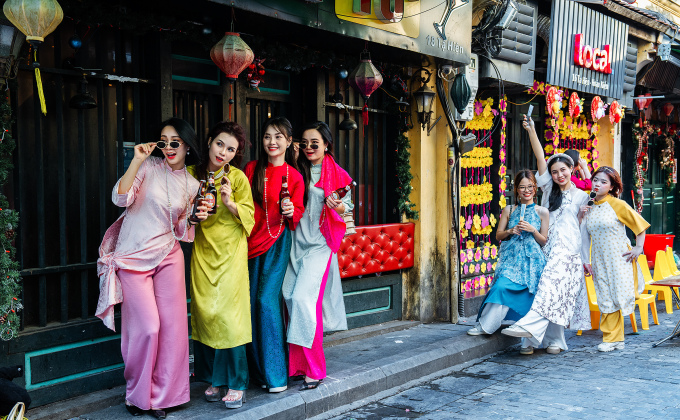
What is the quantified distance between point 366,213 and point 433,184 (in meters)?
0.94

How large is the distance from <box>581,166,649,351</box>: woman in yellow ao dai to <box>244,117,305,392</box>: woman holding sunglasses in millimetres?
3712

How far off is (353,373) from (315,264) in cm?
112

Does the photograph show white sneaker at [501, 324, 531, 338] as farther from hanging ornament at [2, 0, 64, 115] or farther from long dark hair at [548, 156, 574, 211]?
hanging ornament at [2, 0, 64, 115]

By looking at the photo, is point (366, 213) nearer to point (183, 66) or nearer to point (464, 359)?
point (464, 359)

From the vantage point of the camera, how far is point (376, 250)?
7191 mm

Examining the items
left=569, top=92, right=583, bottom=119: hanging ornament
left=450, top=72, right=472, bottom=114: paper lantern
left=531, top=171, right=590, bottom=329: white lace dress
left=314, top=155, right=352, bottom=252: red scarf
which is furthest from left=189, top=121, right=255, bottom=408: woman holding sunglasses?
left=569, top=92, right=583, bottom=119: hanging ornament

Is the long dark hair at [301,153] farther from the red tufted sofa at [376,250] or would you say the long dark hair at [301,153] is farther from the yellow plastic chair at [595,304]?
the yellow plastic chair at [595,304]

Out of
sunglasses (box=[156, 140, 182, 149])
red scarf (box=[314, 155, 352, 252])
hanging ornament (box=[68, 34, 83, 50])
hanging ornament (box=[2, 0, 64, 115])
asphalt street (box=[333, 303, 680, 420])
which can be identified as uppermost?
hanging ornament (box=[68, 34, 83, 50])

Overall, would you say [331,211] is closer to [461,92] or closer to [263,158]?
[263,158]

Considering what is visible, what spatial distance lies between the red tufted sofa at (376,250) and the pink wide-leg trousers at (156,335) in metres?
2.55

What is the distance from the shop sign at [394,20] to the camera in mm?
5363

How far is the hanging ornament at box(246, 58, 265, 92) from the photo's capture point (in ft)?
19.3

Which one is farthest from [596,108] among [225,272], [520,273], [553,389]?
[225,272]

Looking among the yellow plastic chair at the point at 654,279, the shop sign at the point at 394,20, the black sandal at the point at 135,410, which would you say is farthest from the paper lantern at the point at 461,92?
the black sandal at the point at 135,410
